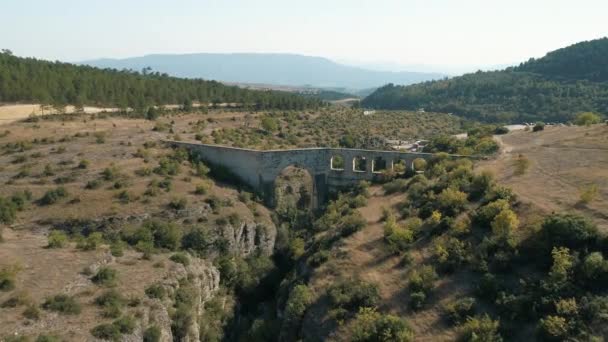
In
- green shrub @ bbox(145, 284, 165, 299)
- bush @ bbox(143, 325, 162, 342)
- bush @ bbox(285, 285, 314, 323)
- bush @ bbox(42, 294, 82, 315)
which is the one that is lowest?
bush @ bbox(143, 325, 162, 342)

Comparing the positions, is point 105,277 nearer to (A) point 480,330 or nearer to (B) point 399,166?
(A) point 480,330

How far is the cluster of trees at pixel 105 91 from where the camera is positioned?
70.0 meters

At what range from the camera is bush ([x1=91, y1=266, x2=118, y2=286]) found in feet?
90.1

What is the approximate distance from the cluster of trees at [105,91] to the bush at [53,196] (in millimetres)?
33719

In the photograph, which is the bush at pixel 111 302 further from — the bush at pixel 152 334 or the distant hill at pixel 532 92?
the distant hill at pixel 532 92

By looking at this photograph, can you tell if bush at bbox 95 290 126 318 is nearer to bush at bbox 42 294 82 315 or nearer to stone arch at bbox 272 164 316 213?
bush at bbox 42 294 82 315

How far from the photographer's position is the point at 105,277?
27.8 m

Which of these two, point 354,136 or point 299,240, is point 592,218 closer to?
point 299,240

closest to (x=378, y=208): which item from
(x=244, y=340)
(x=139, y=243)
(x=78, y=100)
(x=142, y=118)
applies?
(x=244, y=340)

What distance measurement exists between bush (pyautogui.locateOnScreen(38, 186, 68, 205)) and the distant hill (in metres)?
84.9

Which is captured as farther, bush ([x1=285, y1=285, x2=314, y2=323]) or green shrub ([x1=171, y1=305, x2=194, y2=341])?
green shrub ([x1=171, y1=305, x2=194, y2=341])

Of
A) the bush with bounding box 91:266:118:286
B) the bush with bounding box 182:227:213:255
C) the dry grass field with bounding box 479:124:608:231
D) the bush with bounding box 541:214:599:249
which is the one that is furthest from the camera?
the bush with bounding box 182:227:213:255

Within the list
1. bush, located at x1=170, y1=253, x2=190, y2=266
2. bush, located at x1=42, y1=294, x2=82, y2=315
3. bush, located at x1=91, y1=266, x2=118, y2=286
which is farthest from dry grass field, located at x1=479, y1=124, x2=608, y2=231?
bush, located at x1=42, y1=294, x2=82, y2=315

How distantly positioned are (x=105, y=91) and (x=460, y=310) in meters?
68.8
